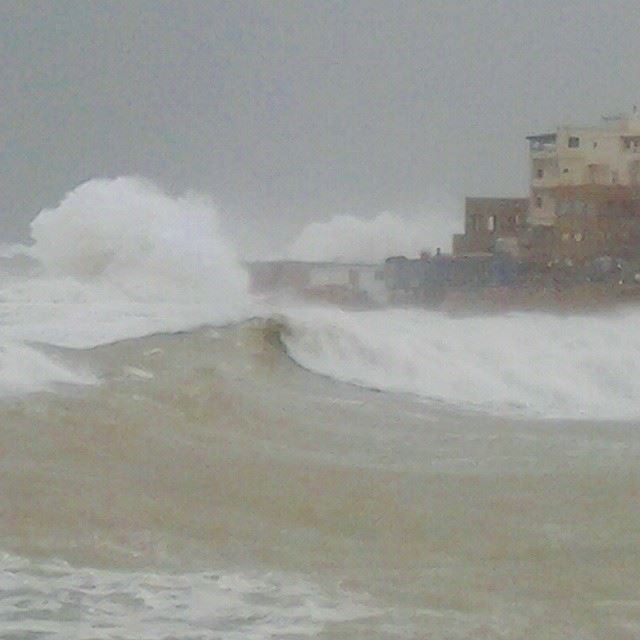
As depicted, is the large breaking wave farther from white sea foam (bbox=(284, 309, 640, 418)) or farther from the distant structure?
the distant structure

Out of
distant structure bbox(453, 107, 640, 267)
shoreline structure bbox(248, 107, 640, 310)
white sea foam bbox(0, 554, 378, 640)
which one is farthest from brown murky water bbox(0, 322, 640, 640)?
distant structure bbox(453, 107, 640, 267)

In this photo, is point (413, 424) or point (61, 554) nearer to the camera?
point (61, 554)

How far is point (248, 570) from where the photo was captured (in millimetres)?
5375

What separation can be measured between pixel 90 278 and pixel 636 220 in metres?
8.73

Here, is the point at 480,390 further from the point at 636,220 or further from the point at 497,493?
the point at 636,220

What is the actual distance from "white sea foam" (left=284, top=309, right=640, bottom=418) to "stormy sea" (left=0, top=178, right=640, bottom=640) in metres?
0.05

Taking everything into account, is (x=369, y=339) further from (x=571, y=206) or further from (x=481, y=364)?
(x=571, y=206)

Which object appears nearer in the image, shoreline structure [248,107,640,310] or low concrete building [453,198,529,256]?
shoreline structure [248,107,640,310]

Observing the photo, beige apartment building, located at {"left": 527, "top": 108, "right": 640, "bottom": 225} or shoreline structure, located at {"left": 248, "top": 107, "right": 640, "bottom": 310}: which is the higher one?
beige apartment building, located at {"left": 527, "top": 108, "right": 640, "bottom": 225}

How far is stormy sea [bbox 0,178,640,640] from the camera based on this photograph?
4.93 meters

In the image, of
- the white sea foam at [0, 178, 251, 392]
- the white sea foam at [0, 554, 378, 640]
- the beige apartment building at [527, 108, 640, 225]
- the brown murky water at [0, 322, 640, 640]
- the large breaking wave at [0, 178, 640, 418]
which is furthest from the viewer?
the beige apartment building at [527, 108, 640, 225]

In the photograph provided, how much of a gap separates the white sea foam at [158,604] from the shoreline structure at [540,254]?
56.8ft


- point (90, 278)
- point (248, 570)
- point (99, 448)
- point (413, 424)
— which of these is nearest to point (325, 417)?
point (413, 424)

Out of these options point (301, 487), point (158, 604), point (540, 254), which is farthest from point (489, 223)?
point (158, 604)
